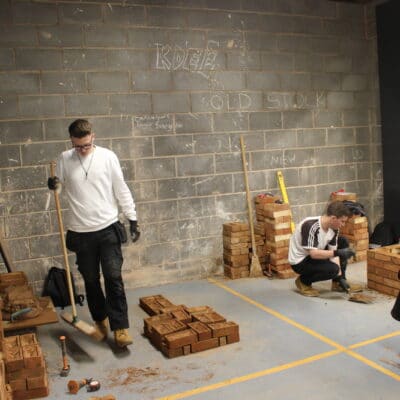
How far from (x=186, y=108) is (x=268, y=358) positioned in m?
2.94

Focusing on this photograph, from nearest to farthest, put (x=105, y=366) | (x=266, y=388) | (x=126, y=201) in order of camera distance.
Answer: (x=266, y=388) < (x=105, y=366) < (x=126, y=201)

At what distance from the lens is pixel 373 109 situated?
21.0 feet

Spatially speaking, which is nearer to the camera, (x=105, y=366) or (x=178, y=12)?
(x=105, y=366)

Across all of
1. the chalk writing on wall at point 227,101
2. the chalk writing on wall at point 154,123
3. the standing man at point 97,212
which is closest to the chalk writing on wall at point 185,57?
the chalk writing on wall at point 227,101

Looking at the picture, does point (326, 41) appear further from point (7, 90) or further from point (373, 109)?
point (7, 90)

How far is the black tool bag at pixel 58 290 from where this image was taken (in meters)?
4.76

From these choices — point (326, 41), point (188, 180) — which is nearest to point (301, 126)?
point (326, 41)

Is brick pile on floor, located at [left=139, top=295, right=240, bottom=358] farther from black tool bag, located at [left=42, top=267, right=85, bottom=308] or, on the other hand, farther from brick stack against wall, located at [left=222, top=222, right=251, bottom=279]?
brick stack against wall, located at [left=222, top=222, right=251, bottom=279]

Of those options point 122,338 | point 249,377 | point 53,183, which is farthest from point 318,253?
point 53,183

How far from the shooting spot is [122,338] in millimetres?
3646

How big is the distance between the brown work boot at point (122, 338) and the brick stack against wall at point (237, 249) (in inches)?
80.9

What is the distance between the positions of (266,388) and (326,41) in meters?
4.50

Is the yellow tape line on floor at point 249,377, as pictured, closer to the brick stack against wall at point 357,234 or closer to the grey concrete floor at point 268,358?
the grey concrete floor at point 268,358

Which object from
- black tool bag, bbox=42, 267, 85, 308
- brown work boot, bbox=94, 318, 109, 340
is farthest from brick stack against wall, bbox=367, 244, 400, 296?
black tool bag, bbox=42, 267, 85, 308
